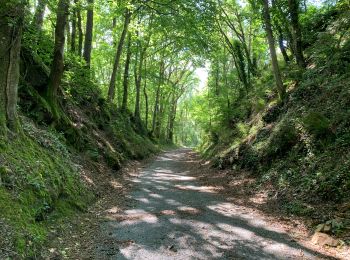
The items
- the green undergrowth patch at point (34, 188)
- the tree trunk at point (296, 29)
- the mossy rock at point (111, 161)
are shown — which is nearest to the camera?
the green undergrowth patch at point (34, 188)

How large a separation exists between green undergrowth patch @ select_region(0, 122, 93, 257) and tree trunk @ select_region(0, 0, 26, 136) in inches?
22.9

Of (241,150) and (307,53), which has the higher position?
(307,53)

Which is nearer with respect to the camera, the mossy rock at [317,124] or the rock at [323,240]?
the rock at [323,240]

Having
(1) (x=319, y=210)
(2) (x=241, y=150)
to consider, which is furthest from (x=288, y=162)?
(2) (x=241, y=150)

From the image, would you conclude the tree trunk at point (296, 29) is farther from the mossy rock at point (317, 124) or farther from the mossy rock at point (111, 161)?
the mossy rock at point (111, 161)

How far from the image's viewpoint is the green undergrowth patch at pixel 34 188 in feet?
18.3

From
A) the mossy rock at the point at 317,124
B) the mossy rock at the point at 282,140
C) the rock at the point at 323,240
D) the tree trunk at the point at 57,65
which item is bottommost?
the rock at the point at 323,240

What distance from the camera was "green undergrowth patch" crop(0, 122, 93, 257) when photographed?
219 inches

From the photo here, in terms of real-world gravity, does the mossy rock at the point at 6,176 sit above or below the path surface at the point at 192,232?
above

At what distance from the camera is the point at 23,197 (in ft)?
20.7

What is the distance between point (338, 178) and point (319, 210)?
0.93 meters

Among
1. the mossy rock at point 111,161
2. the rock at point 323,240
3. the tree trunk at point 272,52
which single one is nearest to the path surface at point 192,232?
the rock at point 323,240

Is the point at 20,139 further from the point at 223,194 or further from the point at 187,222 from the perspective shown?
the point at 223,194

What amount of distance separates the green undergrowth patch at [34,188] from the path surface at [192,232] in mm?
1158
